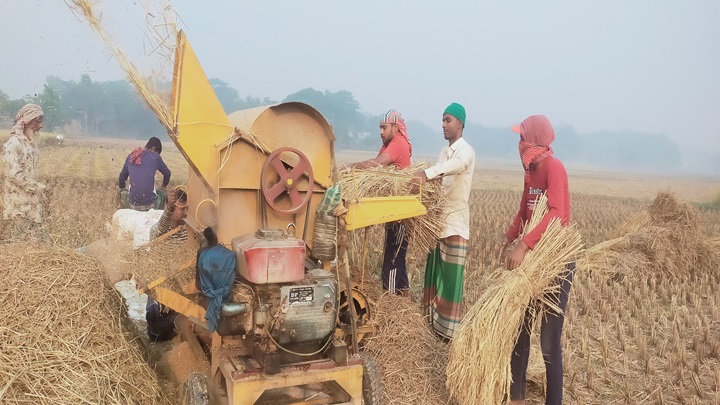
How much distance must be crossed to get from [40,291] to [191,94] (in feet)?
4.88

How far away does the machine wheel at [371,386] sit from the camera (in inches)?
135

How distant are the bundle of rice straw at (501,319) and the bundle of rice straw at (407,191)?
1.22 m

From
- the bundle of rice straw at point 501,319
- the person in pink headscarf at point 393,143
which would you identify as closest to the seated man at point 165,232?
the person in pink headscarf at point 393,143

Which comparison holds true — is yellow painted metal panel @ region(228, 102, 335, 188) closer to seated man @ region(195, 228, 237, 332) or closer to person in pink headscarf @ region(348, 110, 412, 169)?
seated man @ region(195, 228, 237, 332)

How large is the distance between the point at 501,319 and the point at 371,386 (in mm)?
922

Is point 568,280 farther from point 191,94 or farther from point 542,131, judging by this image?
point 191,94

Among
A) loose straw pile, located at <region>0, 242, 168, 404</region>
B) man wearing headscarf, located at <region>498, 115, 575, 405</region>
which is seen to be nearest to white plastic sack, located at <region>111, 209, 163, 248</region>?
loose straw pile, located at <region>0, 242, 168, 404</region>

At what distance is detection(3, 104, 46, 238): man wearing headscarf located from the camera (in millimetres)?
4902

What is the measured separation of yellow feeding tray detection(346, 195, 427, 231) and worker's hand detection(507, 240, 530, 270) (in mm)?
982

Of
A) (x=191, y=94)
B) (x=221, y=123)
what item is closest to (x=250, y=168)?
(x=221, y=123)

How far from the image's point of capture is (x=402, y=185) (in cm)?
473

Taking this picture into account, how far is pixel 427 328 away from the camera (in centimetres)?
491

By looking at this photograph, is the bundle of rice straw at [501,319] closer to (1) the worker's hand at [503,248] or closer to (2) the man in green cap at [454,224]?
(1) the worker's hand at [503,248]

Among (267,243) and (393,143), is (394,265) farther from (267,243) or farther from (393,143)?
(267,243)
